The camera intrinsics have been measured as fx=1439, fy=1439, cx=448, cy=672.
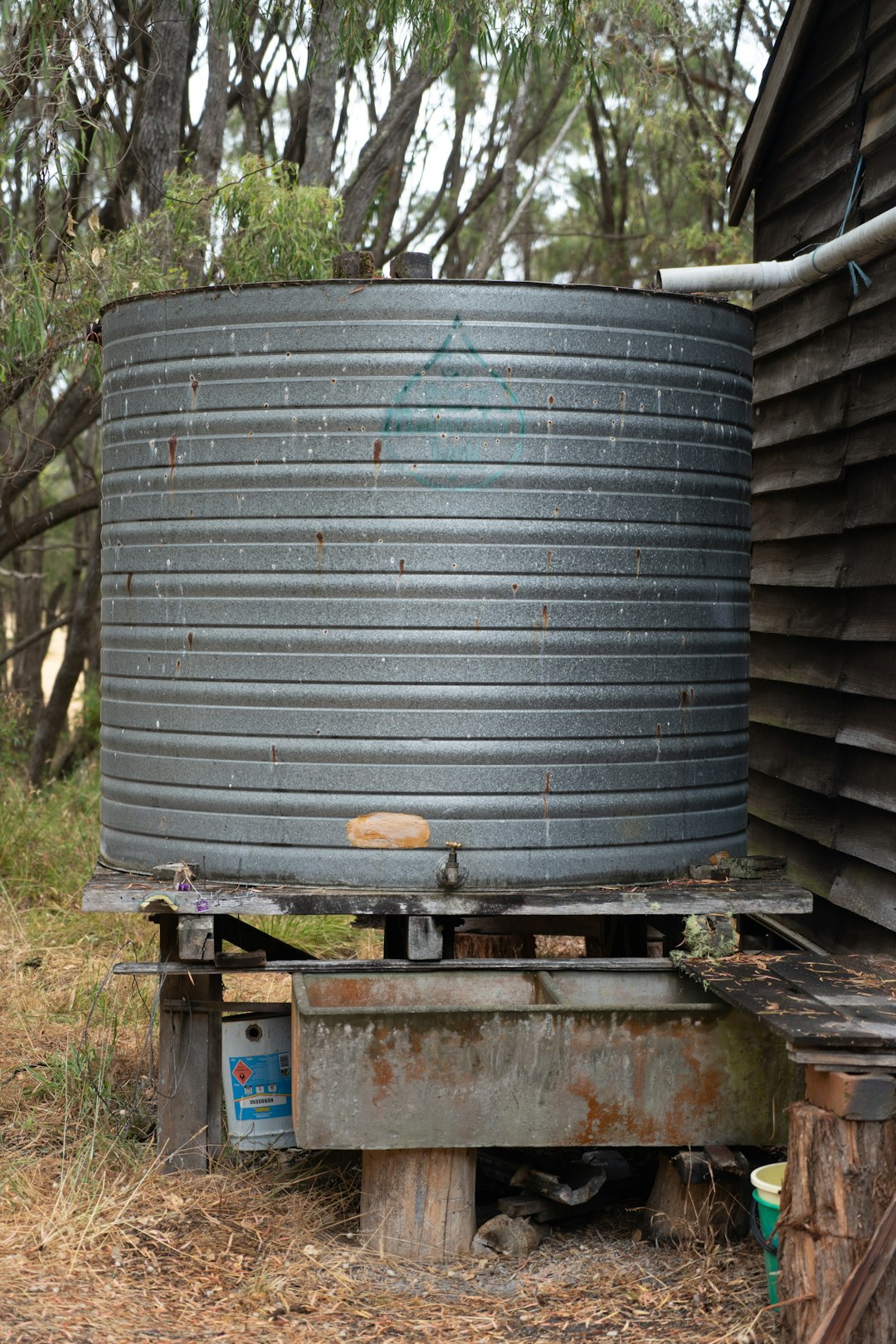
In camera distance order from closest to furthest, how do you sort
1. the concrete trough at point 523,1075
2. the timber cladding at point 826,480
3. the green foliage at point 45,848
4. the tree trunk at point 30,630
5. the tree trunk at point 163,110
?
the concrete trough at point 523,1075 → the timber cladding at point 826,480 → the green foliage at point 45,848 → the tree trunk at point 163,110 → the tree trunk at point 30,630

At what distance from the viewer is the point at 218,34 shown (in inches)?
395

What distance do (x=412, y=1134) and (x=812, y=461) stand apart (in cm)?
338

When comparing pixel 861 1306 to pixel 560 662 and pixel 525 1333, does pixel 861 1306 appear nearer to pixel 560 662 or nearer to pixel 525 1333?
pixel 525 1333

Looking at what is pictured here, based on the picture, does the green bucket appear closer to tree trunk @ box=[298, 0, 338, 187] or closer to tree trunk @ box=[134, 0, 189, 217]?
tree trunk @ box=[134, 0, 189, 217]

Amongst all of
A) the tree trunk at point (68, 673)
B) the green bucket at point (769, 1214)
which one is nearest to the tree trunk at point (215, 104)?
the tree trunk at point (68, 673)

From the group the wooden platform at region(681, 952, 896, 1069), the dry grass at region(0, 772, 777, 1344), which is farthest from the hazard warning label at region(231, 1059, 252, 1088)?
the wooden platform at region(681, 952, 896, 1069)

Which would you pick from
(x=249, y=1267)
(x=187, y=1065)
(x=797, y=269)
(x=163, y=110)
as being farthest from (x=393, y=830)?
(x=163, y=110)

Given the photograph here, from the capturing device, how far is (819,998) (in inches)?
157

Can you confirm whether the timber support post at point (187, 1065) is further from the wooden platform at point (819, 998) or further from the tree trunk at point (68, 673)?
the tree trunk at point (68, 673)

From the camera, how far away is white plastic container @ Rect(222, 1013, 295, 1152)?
4703mm

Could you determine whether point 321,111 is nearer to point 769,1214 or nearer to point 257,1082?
point 257,1082

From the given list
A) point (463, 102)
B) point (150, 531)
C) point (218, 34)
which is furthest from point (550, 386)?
point (463, 102)

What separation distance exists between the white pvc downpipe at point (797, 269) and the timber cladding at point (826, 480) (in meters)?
0.14

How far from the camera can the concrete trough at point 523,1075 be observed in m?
4.04
